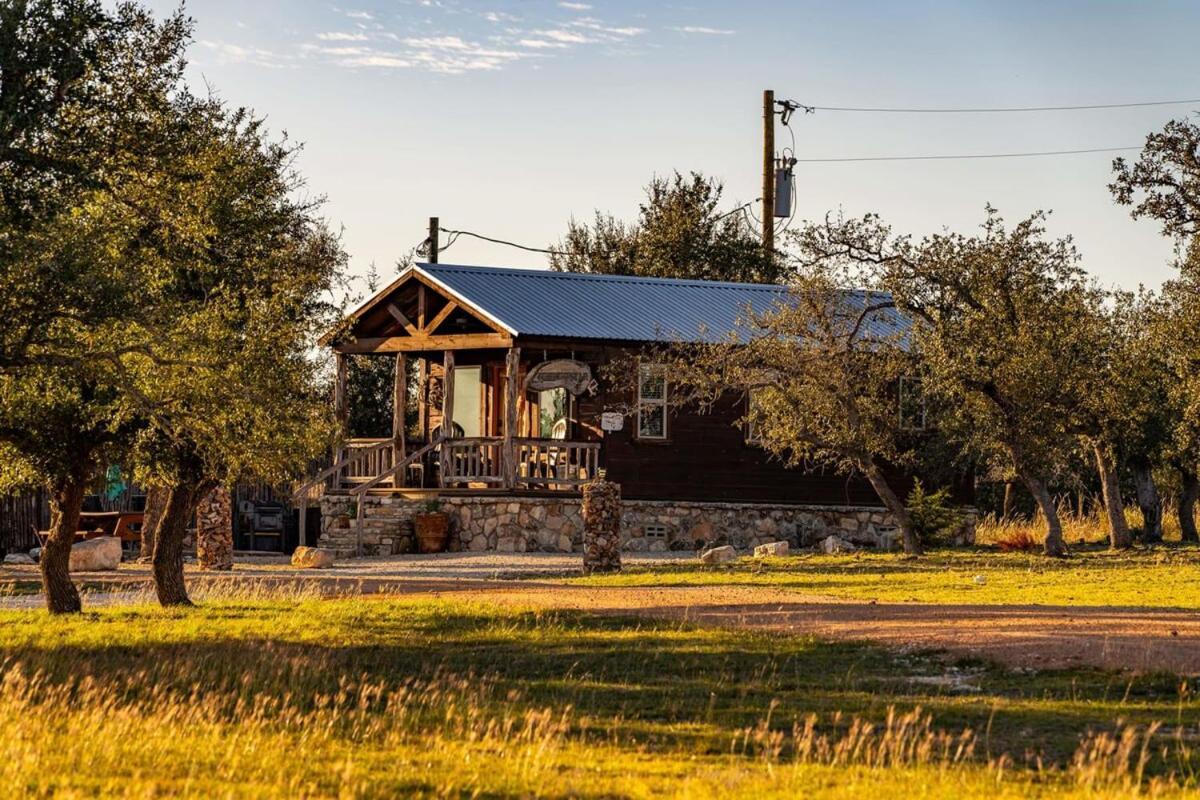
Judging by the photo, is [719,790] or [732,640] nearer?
[719,790]

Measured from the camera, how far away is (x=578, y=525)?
3603cm

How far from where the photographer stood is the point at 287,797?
10.3 m

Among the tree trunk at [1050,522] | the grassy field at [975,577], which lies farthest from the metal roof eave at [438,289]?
the tree trunk at [1050,522]

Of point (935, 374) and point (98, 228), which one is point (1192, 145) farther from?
point (98, 228)

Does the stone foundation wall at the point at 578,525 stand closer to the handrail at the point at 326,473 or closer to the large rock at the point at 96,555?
the handrail at the point at 326,473

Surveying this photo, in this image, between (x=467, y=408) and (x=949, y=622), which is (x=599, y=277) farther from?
(x=949, y=622)

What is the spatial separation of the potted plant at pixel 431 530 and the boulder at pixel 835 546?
8.09 meters

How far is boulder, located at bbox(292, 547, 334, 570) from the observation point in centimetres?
3253

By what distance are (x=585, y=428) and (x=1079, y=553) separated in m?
10.9

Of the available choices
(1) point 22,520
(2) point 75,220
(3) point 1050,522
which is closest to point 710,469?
(3) point 1050,522

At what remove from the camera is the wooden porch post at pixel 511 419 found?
35.0 meters

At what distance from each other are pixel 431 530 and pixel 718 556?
663 centimetres

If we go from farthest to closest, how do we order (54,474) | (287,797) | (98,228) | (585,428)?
1. (585,428)
2. (54,474)
3. (98,228)
4. (287,797)

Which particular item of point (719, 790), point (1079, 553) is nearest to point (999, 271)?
point (1079, 553)
